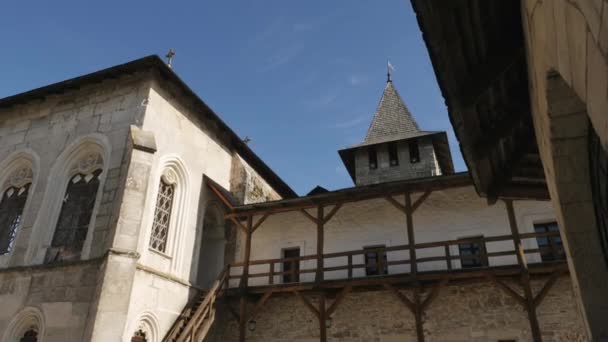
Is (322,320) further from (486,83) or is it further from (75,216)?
(486,83)

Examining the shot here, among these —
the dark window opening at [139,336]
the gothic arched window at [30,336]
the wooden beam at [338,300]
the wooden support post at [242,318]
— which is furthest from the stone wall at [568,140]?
the gothic arched window at [30,336]

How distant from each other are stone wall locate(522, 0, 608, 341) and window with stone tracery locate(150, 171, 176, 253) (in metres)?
10.8

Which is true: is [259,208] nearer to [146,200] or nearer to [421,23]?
[146,200]

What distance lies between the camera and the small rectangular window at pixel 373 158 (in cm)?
2045

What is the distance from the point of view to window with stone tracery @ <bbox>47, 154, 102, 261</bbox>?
1121 cm

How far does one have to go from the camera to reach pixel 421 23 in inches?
98.0

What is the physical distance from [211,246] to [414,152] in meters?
10.2

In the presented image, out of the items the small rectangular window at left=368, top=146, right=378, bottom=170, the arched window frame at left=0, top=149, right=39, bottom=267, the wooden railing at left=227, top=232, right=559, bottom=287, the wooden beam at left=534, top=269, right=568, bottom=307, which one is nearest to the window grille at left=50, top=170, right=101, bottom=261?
the arched window frame at left=0, top=149, right=39, bottom=267

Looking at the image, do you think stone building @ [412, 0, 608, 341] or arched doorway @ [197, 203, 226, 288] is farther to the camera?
arched doorway @ [197, 203, 226, 288]

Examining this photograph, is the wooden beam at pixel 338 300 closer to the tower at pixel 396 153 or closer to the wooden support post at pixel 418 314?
the wooden support post at pixel 418 314

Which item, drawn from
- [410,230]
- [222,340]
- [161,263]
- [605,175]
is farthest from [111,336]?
[605,175]

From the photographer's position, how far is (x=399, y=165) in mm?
19984

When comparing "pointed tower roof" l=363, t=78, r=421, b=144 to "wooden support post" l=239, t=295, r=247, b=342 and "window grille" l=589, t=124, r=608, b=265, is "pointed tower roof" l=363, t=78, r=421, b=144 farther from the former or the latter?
"window grille" l=589, t=124, r=608, b=265

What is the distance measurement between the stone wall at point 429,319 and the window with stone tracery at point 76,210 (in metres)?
4.51
